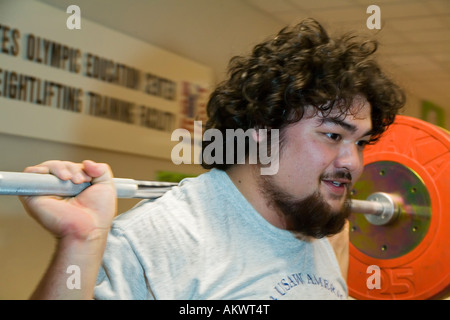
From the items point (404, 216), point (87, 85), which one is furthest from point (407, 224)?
point (87, 85)

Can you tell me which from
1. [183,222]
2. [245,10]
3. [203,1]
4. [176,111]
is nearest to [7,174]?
[183,222]

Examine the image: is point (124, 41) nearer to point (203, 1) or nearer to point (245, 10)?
point (203, 1)

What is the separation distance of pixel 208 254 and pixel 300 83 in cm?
40

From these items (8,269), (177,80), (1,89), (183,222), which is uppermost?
(177,80)

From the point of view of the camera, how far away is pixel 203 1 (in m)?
2.79

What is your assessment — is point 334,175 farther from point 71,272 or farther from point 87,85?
point 87,85

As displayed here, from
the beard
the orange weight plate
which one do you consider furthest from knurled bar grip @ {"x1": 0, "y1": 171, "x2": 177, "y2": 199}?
the orange weight plate

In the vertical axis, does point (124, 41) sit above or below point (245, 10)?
below

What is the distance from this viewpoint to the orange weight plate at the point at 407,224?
128cm

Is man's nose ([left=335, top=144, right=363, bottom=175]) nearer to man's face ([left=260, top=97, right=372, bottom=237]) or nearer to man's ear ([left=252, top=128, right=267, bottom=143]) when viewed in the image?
man's face ([left=260, top=97, right=372, bottom=237])

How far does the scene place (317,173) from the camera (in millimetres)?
984

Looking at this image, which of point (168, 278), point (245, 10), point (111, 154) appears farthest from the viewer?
point (245, 10)

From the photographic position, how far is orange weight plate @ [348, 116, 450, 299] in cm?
128
